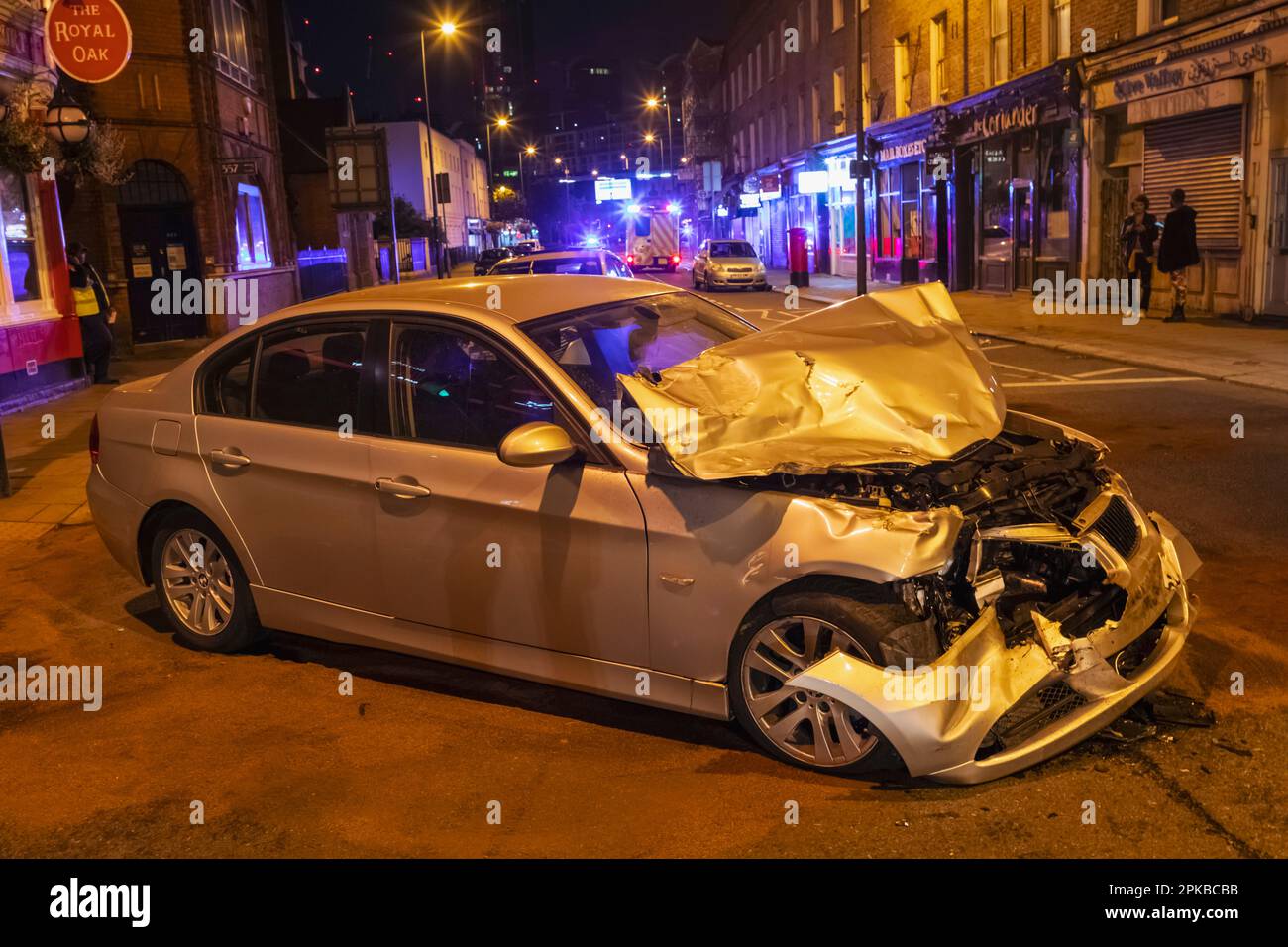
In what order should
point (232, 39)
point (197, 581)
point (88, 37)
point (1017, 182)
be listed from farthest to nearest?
1. point (232, 39)
2. point (1017, 182)
3. point (88, 37)
4. point (197, 581)

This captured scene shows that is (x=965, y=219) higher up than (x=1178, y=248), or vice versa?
(x=965, y=219)

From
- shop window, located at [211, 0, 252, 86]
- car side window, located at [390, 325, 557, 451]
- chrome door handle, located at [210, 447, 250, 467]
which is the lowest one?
chrome door handle, located at [210, 447, 250, 467]

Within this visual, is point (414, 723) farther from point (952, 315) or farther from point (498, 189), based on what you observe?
point (498, 189)

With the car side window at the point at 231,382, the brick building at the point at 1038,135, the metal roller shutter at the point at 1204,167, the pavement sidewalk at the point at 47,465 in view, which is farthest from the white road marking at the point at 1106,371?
the car side window at the point at 231,382

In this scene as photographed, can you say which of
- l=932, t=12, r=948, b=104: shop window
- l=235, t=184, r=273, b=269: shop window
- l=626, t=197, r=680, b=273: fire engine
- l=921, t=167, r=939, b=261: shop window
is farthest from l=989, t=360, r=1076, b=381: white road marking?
l=626, t=197, r=680, b=273: fire engine

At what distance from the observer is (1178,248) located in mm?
18719

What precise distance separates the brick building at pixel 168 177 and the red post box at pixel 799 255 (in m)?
16.3

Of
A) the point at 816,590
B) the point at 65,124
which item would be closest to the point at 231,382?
the point at 816,590

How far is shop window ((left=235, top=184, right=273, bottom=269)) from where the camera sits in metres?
28.6

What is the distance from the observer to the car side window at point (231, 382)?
5.52 metres

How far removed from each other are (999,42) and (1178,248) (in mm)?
9988

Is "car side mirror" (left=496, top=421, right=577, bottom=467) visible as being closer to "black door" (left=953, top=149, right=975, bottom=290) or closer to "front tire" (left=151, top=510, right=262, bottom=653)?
"front tire" (left=151, top=510, right=262, bottom=653)

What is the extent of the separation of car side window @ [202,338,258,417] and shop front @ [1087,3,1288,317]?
16493 millimetres

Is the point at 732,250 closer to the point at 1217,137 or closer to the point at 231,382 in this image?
the point at 1217,137
